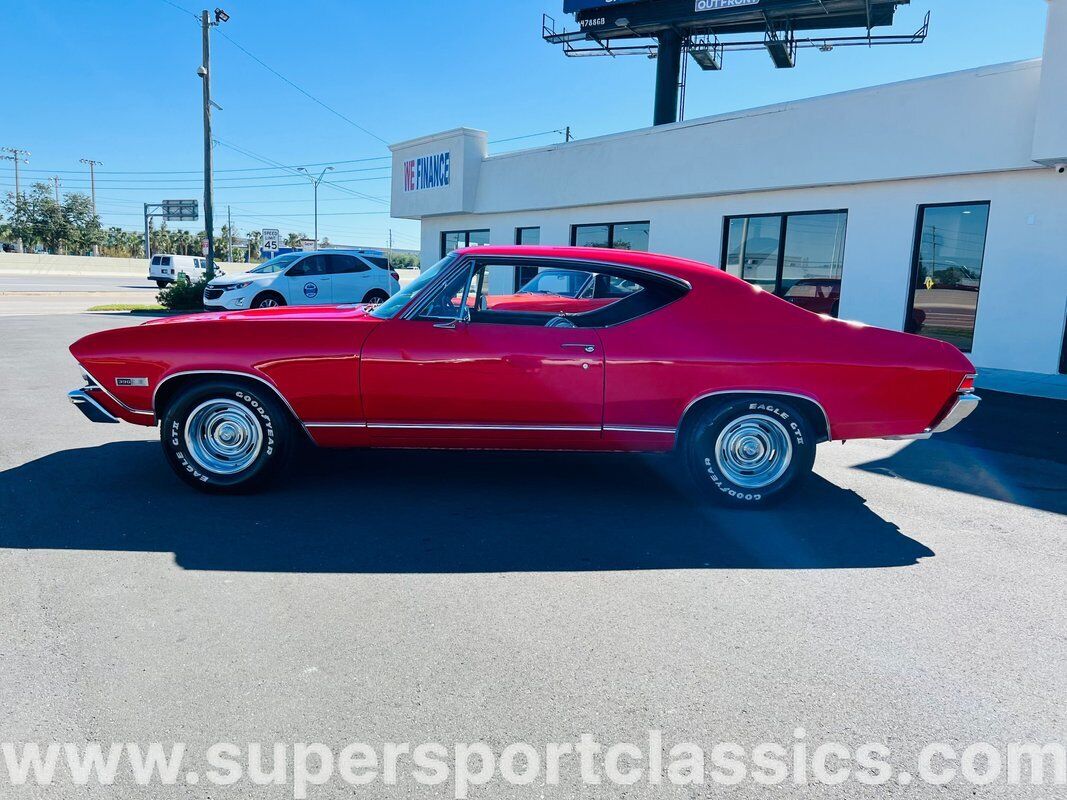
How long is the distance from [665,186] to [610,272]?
11.8m

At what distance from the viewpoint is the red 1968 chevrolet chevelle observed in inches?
183

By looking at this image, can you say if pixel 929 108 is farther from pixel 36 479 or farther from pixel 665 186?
pixel 36 479

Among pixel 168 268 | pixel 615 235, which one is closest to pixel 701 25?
pixel 615 235

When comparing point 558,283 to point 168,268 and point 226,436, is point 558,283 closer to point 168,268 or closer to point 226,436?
point 226,436

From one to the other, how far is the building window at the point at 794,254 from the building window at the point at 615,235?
7.85 ft

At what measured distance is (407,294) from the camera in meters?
4.91

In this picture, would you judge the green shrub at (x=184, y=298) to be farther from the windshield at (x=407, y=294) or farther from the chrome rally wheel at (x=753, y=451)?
the chrome rally wheel at (x=753, y=451)

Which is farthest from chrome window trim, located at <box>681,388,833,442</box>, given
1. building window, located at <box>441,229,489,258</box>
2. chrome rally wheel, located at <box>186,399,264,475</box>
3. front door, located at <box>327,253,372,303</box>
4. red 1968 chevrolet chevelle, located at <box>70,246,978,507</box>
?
building window, located at <box>441,229,489,258</box>

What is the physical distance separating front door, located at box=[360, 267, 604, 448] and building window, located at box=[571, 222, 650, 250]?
12709 mm

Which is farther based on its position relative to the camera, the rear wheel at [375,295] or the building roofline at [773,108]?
the rear wheel at [375,295]

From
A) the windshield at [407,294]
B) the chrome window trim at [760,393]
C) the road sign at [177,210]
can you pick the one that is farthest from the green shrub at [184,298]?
the road sign at [177,210]

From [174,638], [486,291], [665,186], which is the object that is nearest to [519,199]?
[665,186]

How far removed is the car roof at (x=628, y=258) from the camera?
488 centimetres

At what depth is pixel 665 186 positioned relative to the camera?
16.0 meters
